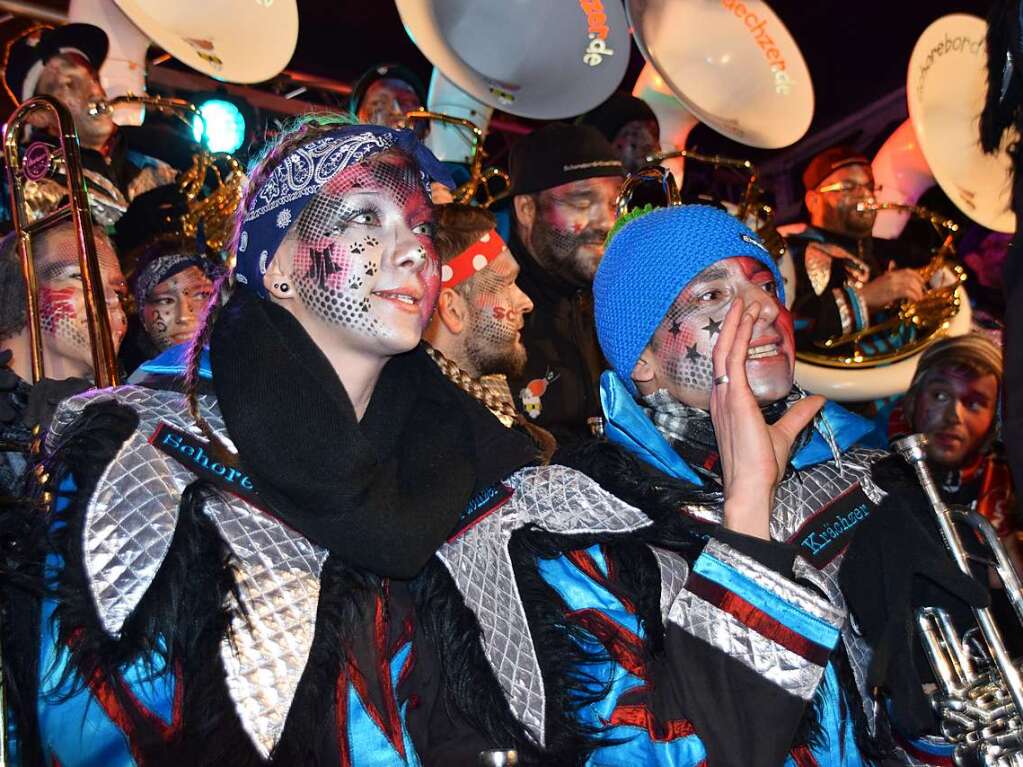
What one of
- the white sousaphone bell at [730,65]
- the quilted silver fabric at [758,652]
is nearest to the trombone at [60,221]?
the quilted silver fabric at [758,652]

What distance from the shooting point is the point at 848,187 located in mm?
6715

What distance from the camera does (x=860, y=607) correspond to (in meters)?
2.66

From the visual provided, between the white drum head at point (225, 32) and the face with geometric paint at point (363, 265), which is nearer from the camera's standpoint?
the face with geometric paint at point (363, 265)

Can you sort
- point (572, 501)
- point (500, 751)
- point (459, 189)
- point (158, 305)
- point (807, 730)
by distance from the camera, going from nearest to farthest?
point (500, 751)
point (807, 730)
point (572, 501)
point (158, 305)
point (459, 189)

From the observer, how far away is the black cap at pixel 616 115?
20.4 ft

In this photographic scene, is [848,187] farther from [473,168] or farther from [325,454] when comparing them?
[325,454]

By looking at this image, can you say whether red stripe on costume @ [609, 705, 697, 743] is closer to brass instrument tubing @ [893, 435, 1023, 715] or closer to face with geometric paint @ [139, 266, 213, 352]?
brass instrument tubing @ [893, 435, 1023, 715]

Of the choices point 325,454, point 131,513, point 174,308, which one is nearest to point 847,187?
point 174,308

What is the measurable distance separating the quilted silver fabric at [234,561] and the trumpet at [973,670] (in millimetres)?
1305

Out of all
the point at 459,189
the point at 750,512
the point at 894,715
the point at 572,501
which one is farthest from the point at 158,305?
the point at 894,715

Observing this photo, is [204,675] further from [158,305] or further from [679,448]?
[158,305]

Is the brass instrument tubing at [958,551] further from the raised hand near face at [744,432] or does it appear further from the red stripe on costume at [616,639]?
the red stripe on costume at [616,639]

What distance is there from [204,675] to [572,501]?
0.92 meters

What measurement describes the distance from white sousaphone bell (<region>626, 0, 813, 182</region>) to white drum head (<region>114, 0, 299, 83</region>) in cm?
169
